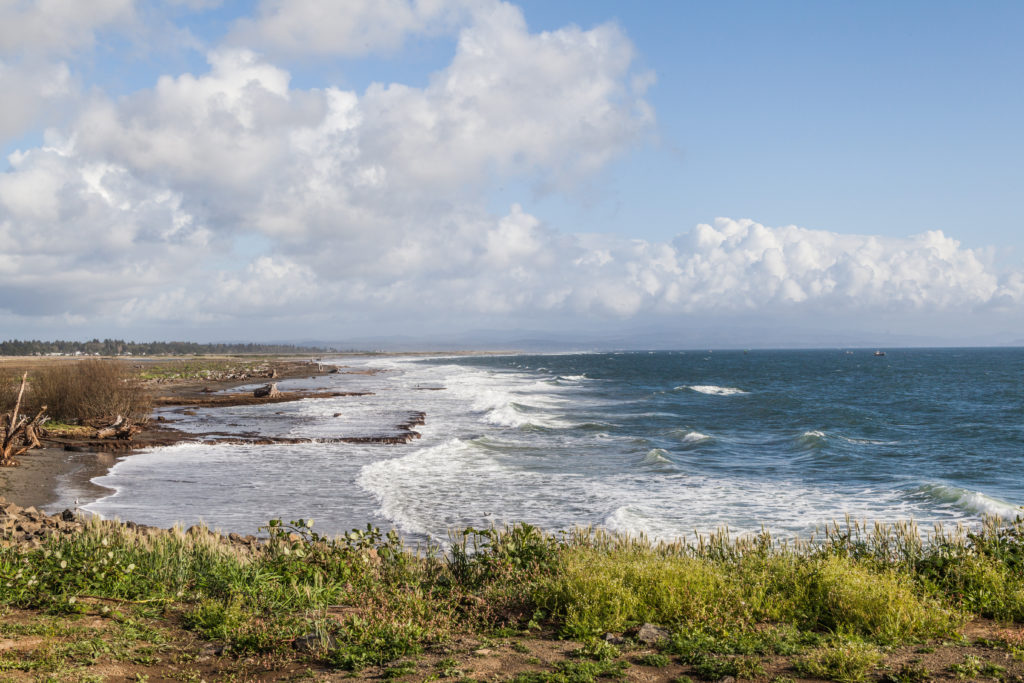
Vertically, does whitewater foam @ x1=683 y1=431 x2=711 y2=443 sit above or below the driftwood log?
below

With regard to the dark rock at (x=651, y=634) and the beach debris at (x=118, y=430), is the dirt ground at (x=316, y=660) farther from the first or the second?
the beach debris at (x=118, y=430)

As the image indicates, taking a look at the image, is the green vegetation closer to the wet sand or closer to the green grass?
the green grass

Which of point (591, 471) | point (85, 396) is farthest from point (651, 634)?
point (85, 396)

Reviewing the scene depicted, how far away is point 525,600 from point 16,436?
24747mm

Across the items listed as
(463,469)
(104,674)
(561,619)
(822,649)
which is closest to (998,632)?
(822,649)

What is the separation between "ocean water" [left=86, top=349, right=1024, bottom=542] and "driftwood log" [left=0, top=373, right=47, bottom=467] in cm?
364

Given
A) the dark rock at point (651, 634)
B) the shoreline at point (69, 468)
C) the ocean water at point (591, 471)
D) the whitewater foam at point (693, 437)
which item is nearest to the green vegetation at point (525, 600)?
the dark rock at point (651, 634)

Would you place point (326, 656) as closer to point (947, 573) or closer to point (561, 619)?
point (561, 619)

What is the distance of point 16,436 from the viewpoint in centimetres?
2522

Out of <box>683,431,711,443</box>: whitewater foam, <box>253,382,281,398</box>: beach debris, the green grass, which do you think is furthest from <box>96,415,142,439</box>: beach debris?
the green grass

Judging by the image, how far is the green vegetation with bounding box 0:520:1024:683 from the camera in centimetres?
666

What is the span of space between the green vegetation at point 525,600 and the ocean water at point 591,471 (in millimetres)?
6812

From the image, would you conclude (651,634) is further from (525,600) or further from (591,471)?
(591,471)

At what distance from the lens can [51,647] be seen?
656cm
